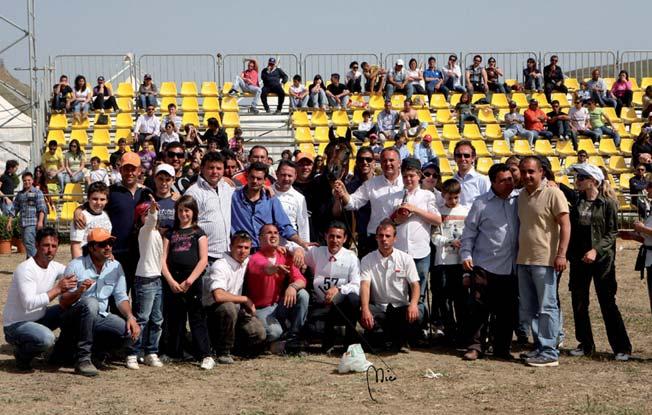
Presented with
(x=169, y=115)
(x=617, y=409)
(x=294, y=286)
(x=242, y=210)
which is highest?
(x=169, y=115)

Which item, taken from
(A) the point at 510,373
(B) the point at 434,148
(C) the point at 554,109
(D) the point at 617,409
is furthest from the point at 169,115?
(D) the point at 617,409

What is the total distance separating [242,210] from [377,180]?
132cm

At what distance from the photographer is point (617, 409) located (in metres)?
7.53

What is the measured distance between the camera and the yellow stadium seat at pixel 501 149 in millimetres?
23531

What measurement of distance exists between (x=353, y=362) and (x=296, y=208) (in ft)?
5.78

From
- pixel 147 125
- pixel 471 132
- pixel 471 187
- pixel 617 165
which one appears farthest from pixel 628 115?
pixel 471 187

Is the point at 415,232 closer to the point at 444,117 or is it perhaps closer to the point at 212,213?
the point at 212,213

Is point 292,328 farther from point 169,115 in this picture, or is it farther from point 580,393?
point 169,115

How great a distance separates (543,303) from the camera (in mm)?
9086

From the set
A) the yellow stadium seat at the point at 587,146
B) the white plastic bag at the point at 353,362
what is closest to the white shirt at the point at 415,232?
the white plastic bag at the point at 353,362

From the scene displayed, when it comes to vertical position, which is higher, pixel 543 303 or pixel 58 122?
pixel 58 122

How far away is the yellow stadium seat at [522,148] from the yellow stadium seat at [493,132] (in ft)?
2.30

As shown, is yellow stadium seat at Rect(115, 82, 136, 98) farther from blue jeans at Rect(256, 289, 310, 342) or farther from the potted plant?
blue jeans at Rect(256, 289, 310, 342)

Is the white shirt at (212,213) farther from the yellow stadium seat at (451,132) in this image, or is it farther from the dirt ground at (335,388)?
the yellow stadium seat at (451,132)
